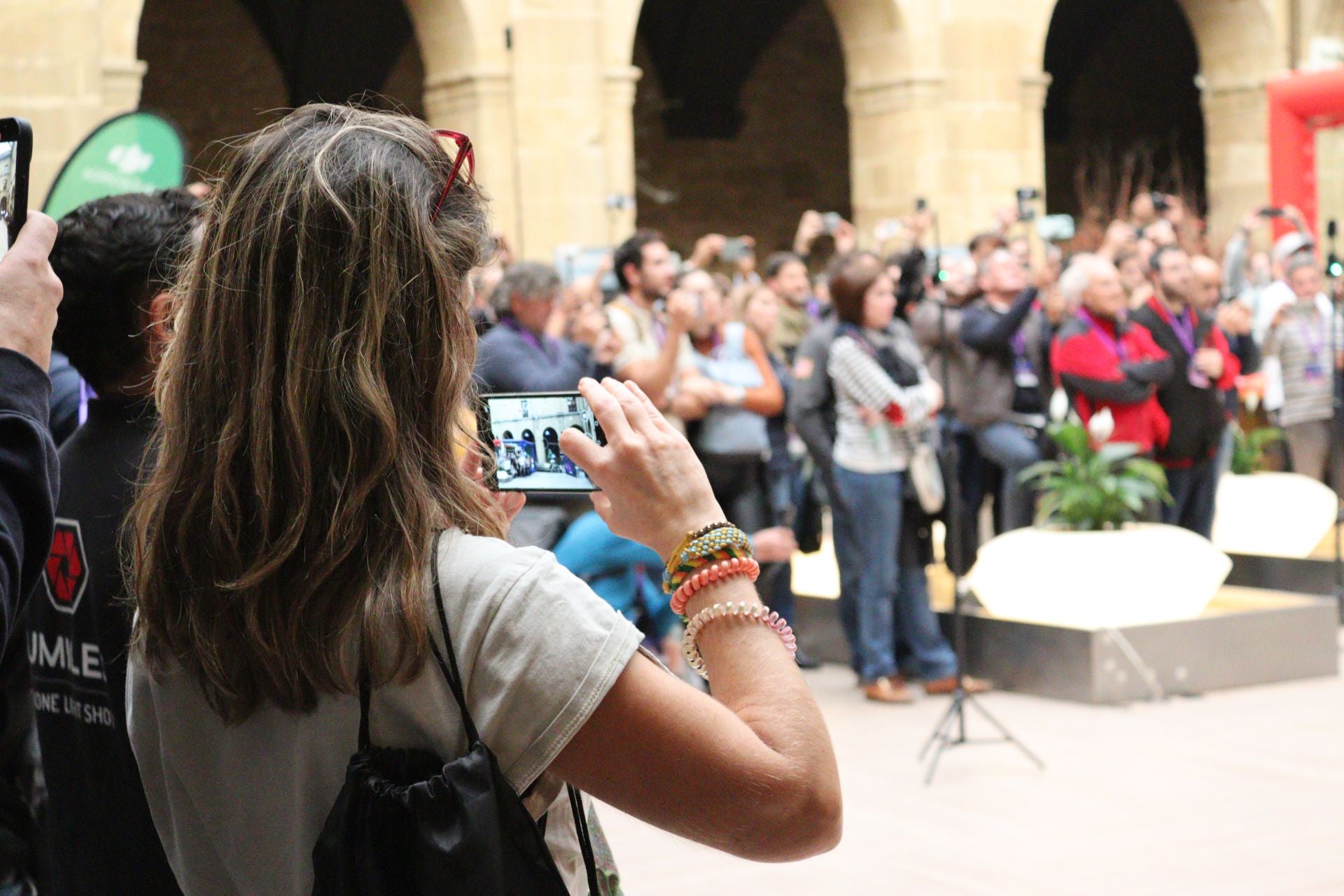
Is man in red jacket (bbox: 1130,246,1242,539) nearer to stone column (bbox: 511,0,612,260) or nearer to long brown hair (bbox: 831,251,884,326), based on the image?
long brown hair (bbox: 831,251,884,326)

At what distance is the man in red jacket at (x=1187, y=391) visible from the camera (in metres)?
7.93

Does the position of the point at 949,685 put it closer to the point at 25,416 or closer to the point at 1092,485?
the point at 1092,485

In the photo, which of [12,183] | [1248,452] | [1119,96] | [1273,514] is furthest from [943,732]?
[1119,96]

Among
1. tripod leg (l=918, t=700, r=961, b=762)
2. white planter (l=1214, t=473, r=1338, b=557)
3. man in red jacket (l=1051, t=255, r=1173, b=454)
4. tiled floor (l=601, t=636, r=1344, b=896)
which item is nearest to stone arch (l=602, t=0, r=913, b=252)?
white planter (l=1214, t=473, r=1338, b=557)

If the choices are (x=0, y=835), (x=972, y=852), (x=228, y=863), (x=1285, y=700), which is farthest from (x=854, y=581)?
(x=228, y=863)

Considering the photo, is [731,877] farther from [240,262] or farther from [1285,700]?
[240,262]

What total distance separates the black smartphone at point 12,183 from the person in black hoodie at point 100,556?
39 centimetres

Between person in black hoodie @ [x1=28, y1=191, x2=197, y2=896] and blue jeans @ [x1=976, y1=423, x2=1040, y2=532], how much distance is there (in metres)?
5.84

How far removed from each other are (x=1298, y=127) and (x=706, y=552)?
1526 cm

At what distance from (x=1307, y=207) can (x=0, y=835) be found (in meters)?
14.7

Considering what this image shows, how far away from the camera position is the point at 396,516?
1389 millimetres

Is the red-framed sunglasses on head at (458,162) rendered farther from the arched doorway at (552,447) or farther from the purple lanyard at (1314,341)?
the purple lanyard at (1314,341)

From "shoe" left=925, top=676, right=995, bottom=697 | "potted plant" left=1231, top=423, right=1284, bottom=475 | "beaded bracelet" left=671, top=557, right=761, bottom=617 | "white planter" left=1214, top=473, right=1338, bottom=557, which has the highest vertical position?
"beaded bracelet" left=671, top=557, right=761, bottom=617

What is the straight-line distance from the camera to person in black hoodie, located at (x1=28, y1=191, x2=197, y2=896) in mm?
2049
